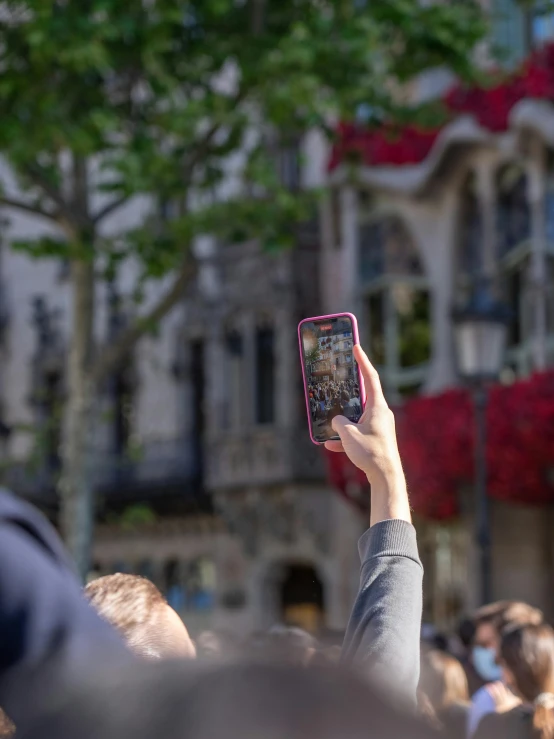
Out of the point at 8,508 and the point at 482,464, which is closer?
the point at 8,508

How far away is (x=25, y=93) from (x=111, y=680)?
565 inches

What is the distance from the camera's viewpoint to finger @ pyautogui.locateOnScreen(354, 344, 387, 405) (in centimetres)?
255

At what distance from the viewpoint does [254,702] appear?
994mm

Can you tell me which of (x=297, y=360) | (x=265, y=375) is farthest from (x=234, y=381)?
(x=297, y=360)

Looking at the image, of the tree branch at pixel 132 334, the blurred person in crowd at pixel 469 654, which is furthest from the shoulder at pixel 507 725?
the tree branch at pixel 132 334

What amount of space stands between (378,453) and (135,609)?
1.68 feet

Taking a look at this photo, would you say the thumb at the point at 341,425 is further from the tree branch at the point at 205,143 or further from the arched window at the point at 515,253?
the arched window at the point at 515,253

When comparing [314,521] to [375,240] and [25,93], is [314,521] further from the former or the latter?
[25,93]

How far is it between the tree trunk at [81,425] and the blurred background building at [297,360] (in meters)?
0.51

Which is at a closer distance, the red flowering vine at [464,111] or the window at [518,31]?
the red flowering vine at [464,111]

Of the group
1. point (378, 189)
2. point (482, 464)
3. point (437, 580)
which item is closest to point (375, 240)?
point (378, 189)

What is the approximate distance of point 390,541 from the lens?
7.49 feet

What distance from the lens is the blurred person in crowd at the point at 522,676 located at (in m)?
4.92

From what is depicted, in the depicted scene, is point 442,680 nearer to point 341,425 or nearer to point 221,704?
point 341,425
